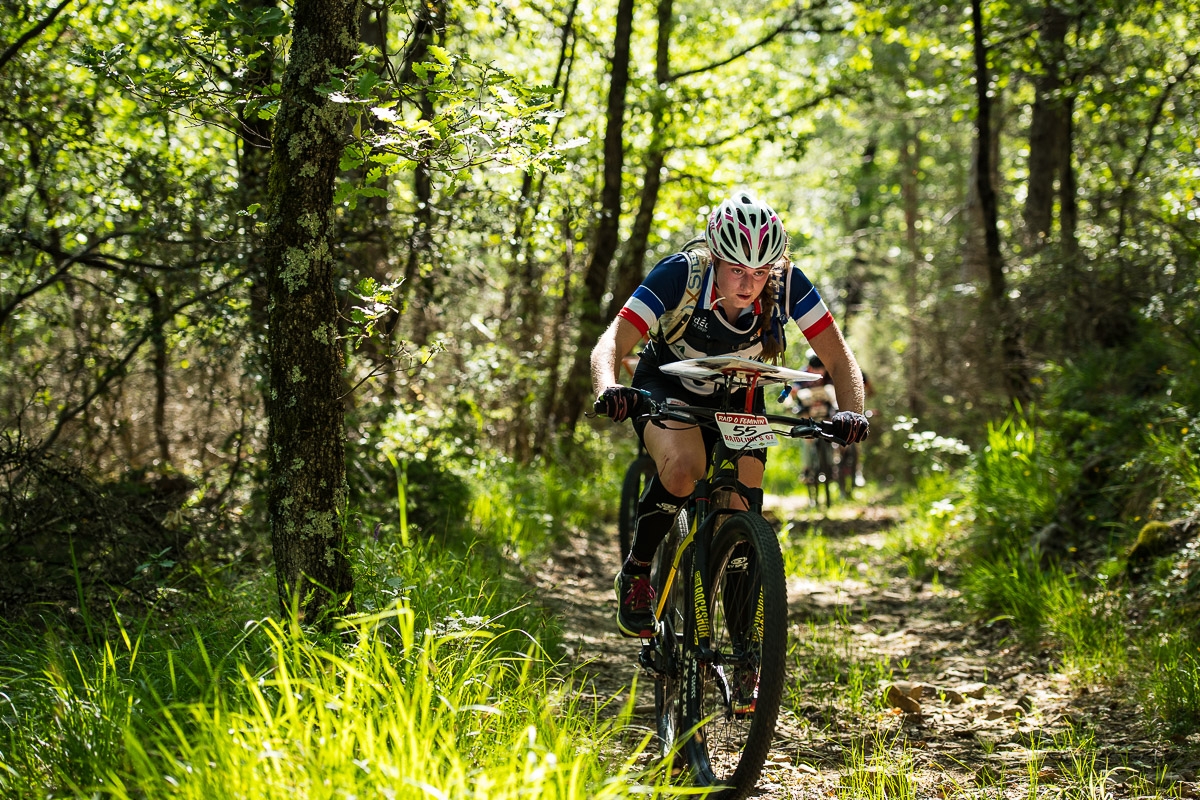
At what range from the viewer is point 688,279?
402 centimetres

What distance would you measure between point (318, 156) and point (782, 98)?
11.3 metres

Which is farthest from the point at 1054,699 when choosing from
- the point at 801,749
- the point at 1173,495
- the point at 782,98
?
the point at 782,98

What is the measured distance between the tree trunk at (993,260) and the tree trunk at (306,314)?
24.0 ft

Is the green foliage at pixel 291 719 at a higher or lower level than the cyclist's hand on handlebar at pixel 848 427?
lower

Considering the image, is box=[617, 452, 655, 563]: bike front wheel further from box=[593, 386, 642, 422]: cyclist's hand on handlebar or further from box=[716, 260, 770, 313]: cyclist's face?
box=[593, 386, 642, 422]: cyclist's hand on handlebar

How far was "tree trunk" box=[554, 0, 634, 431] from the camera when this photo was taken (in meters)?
9.45

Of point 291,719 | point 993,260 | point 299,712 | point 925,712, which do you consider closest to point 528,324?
point 993,260

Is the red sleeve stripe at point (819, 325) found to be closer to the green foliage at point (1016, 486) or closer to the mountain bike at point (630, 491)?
the mountain bike at point (630, 491)

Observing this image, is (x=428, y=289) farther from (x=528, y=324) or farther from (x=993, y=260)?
(x=993, y=260)

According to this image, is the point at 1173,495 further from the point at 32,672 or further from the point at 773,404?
the point at 773,404

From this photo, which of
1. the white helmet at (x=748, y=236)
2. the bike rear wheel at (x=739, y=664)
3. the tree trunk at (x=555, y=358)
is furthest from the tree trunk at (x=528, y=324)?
the bike rear wheel at (x=739, y=664)

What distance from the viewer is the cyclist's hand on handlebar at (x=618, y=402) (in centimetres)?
334

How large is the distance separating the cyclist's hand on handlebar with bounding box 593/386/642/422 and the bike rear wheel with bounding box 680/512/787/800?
21.6 inches

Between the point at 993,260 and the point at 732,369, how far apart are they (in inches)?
272
